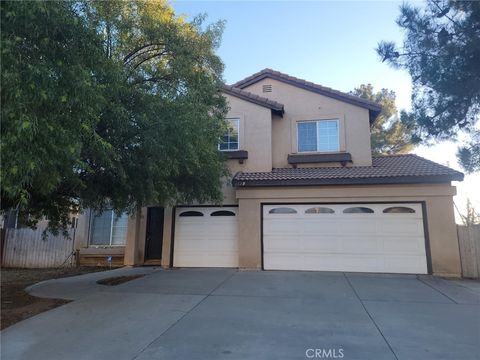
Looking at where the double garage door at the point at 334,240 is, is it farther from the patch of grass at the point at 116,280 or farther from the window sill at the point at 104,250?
the window sill at the point at 104,250

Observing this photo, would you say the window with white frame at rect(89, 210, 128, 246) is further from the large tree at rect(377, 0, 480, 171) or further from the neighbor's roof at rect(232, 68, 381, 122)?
the large tree at rect(377, 0, 480, 171)

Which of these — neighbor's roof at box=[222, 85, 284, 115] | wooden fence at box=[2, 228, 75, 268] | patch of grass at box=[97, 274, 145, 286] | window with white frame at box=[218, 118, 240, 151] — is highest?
neighbor's roof at box=[222, 85, 284, 115]

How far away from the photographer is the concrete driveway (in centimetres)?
514

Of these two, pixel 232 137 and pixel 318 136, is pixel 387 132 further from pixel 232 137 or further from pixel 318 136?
pixel 232 137

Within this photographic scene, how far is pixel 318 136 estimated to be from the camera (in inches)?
590

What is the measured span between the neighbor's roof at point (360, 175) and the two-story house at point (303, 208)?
35 millimetres

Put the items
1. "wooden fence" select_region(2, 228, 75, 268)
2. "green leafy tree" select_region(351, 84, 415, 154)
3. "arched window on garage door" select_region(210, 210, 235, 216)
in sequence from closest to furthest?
"arched window on garage door" select_region(210, 210, 235, 216), "wooden fence" select_region(2, 228, 75, 268), "green leafy tree" select_region(351, 84, 415, 154)

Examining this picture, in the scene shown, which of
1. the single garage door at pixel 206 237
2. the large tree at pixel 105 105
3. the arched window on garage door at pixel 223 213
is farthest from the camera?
the arched window on garage door at pixel 223 213

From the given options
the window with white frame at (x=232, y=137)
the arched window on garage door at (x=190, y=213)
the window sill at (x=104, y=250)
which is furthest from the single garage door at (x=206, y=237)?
the window sill at (x=104, y=250)

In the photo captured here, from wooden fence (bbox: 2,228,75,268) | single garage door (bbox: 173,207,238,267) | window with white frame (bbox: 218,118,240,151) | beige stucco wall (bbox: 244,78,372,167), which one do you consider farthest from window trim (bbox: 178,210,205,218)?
wooden fence (bbox: 2,228,75,268)

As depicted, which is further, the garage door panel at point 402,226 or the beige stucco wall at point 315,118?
the beige stucco wall at point 315,118

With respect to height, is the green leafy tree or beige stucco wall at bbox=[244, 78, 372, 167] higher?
the green leafy tree

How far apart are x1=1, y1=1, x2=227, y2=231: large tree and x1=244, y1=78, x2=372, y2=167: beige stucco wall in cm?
411

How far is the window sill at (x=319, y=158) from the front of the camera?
14.2 metres
